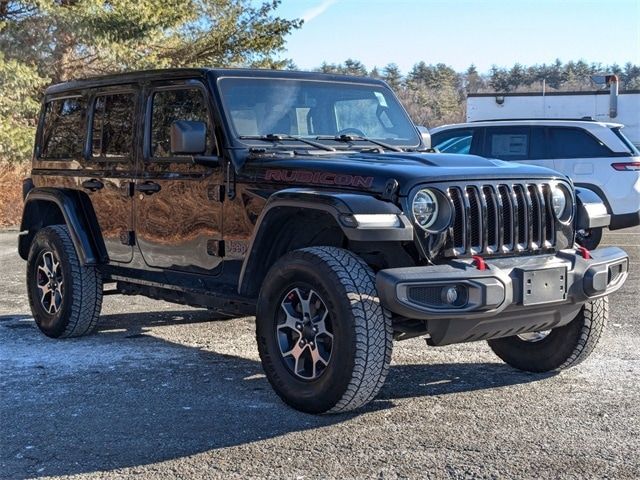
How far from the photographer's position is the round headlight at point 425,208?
498 cm

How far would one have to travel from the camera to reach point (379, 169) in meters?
5.12

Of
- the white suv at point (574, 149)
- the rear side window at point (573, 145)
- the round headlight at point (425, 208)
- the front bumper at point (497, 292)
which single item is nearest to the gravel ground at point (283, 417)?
the front bumper at point (497, 292)

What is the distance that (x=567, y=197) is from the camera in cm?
562

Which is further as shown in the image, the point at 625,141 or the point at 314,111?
the point at 625,141

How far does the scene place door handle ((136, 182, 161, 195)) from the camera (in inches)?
254

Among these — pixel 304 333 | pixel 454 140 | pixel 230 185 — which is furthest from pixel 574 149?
pixel 304 333

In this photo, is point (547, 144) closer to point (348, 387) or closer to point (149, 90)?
point (149, 90)

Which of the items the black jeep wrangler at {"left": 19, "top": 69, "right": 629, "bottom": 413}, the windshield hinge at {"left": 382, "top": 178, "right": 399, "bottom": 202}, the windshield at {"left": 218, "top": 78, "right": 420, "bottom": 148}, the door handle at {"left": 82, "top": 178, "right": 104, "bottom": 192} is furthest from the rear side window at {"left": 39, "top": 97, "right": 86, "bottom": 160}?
the windshield hinge at {"left": 382, "top": 178, "right": 399, "bottom": 202}

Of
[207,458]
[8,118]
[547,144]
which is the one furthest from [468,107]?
[207,458]

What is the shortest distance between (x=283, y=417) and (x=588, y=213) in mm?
2297

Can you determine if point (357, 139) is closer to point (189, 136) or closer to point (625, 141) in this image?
point (189, 136)

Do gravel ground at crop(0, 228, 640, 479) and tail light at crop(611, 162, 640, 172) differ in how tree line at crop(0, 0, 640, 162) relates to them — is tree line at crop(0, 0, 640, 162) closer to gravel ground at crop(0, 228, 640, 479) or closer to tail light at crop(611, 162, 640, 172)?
tail light at crop(611, 162, 640, 172)

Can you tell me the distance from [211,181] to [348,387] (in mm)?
1883

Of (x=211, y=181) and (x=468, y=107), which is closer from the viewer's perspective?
(x=211, y=181)
